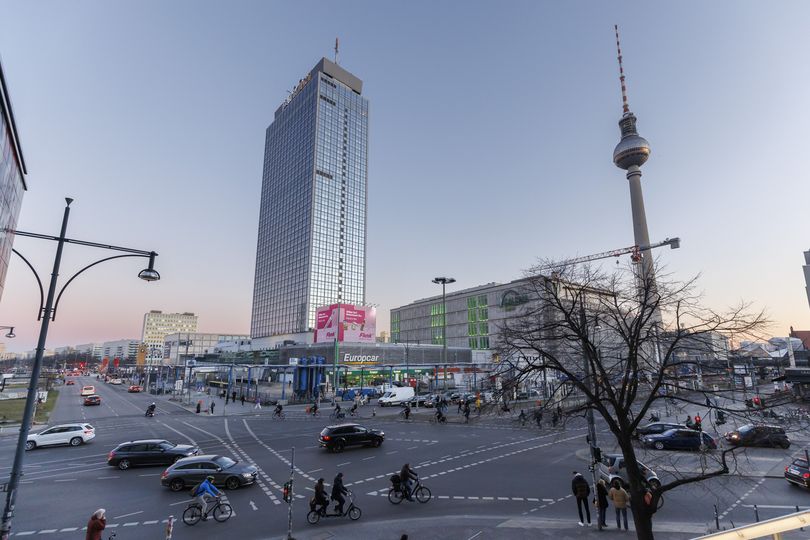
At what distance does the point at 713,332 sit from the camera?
1203 centimetres

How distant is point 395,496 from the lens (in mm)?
15734

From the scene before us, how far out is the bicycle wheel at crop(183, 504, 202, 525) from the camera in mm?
13781

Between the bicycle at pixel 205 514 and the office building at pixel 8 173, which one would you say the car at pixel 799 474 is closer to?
the bicycle at pixel 205 514

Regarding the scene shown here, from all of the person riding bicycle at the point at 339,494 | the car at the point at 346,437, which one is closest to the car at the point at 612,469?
the person riding bicycle at the point at 339,494

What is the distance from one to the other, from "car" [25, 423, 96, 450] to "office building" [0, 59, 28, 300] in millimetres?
15482

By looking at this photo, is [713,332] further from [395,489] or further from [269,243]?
[269,243]

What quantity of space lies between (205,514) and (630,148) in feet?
471

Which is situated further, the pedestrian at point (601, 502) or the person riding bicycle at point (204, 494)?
the person riding bicycle at point (204, 494)

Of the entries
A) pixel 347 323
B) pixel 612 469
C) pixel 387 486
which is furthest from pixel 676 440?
pixel 347 323

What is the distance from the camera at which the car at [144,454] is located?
20.9 meters

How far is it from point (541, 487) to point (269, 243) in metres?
152

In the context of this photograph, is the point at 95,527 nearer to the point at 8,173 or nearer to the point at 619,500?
the point at 8,173

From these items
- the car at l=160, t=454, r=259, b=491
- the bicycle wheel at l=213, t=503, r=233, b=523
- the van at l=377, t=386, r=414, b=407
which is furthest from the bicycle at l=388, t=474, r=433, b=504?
the van at l=377, t=386, r=414, b=407

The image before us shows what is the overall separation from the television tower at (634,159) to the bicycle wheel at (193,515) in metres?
127
